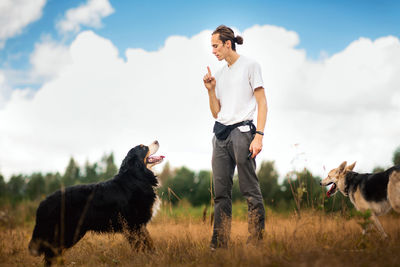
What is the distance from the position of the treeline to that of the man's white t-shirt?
1.04m

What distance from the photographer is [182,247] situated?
151 inches

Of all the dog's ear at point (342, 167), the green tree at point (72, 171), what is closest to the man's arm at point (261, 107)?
the dog's ear at point (342, 167)

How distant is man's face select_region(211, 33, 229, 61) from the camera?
3.50 meters

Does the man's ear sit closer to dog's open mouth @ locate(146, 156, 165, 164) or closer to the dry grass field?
dog's open mouth @ locate(146, 156, 165, 164)

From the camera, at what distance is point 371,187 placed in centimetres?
447

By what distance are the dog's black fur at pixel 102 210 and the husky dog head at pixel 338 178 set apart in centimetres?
312

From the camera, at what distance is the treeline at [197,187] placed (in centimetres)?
467

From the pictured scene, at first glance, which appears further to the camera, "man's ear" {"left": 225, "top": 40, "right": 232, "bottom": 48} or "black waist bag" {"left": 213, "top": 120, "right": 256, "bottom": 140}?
"man's ear" {"left": 225, "top": 40, "right": 232, "bottom": 48}

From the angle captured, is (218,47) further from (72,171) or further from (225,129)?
(72,171)

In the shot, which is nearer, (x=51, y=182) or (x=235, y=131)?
(x=235, y=131)

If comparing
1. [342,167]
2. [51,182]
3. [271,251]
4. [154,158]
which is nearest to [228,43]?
[154,158]

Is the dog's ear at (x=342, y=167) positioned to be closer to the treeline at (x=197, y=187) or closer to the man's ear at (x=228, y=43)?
the treeline at (x=197, y=187)

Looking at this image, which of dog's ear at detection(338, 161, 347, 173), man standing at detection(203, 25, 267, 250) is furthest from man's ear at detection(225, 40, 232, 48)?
dog's ear at detection(338, 161, 347, 173)

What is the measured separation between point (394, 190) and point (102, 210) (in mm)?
3965
